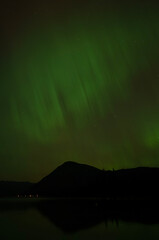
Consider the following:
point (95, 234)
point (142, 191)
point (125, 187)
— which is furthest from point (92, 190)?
point (95, 234)

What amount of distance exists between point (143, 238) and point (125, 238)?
45.9 inches

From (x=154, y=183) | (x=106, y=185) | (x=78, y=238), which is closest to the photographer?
(x=78, y=238)

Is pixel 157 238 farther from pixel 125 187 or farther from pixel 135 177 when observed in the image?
pixel 135 177

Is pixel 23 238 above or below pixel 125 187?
above

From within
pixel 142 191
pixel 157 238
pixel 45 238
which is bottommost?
pixel 142 191

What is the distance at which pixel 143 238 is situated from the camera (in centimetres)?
2064

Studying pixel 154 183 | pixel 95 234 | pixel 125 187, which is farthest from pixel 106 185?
pixel 95 234

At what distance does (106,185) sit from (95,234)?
5899 inches

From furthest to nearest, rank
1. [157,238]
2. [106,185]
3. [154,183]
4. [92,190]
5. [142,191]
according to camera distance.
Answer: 1. [92,190]
2. [106,185]
3. [154,183]
4. [142,191]
5. [157,238]

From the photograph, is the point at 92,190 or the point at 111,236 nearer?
the point at 111,236

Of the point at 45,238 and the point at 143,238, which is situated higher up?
the point at 45,238

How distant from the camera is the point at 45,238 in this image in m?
22.0

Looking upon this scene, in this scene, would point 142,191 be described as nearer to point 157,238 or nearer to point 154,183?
point 154,183

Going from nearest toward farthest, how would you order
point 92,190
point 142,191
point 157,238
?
point 157,238 < point 142,191 < point 92,190
